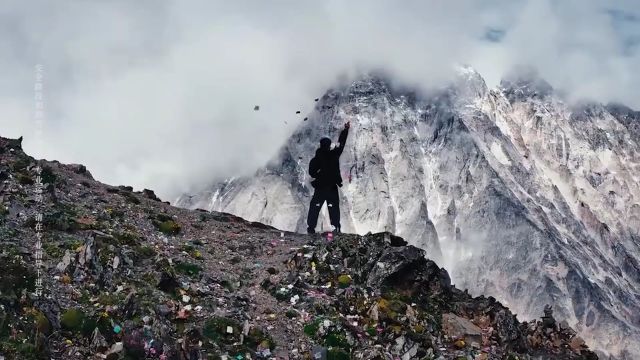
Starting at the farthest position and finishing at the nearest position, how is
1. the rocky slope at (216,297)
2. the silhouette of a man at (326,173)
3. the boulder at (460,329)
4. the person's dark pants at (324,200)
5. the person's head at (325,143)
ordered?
the person's dark pants at (324,200) < the silhouette of a man at (326,173) < the person's head at (325,143) < the boulder at (460,329) < the rocky slope at (216,297)

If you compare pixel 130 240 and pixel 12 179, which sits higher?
pixel 12 179

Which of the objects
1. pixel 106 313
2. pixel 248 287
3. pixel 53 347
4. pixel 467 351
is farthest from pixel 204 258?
pixel 467 351

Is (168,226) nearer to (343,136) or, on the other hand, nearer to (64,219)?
(64,219)

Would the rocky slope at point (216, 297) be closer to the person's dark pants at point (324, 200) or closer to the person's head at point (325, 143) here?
the person's dark pants at point (324, 200)

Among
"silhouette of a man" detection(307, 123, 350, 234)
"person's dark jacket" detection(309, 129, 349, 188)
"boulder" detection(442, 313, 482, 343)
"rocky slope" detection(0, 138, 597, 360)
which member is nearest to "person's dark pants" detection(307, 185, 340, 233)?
"silhouette of a man" detection(307, 123, 350, 234)

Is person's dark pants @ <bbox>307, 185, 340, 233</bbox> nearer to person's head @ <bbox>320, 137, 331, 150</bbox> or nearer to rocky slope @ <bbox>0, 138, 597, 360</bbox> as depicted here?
rocky slope @ <bbox>0, 138, 597, 360</bbox>

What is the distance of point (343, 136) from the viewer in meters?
33.1

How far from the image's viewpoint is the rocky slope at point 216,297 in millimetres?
23609

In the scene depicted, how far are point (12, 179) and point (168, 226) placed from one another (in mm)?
7534

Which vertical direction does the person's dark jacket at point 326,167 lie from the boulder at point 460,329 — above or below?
above

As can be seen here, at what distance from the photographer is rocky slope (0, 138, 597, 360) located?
2361cm

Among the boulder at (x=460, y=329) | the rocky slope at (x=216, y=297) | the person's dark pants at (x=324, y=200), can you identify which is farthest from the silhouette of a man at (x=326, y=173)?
the boulder at (x=460, y=329)

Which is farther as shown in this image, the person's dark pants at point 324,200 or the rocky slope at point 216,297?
the person's dark pants at point 324,200

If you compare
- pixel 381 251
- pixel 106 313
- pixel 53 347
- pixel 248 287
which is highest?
pixel 381 251
